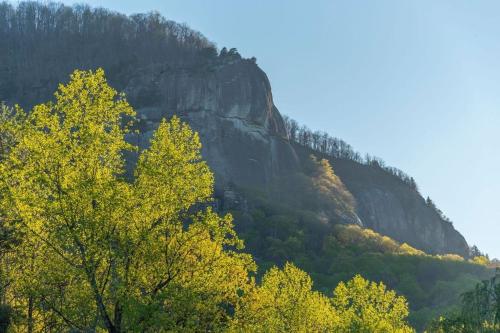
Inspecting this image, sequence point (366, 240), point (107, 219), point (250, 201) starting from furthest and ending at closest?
point (250, 201) < point (366, 240) < point (107, 219)

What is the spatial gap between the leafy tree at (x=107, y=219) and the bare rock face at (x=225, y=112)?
13916 centimetres

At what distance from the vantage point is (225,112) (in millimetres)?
175750

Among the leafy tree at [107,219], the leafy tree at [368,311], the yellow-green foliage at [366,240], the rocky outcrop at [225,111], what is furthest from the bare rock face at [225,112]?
the leafy tree at [107,219]

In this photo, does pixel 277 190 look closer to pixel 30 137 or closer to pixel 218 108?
pixel 218 108

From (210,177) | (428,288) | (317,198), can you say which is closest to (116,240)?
(210,177)

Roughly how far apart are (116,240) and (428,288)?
108 m

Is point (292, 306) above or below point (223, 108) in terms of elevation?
below

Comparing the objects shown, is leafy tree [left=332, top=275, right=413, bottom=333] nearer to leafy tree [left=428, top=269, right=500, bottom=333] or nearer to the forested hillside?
the forested hillside

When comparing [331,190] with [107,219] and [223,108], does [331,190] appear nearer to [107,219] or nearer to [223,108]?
[223,108]

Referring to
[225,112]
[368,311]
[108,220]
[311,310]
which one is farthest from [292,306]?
[225,112]

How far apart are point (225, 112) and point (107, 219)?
160 meters

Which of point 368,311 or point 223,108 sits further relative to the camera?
point 223,108

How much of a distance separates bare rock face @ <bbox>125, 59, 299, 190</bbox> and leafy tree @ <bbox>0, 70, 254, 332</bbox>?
139m

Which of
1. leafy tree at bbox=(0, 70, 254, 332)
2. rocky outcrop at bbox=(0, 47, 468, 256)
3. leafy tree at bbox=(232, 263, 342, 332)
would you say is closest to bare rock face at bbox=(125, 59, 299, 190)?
rocky outcrop at bbox=(0, 47, 468, 256)
